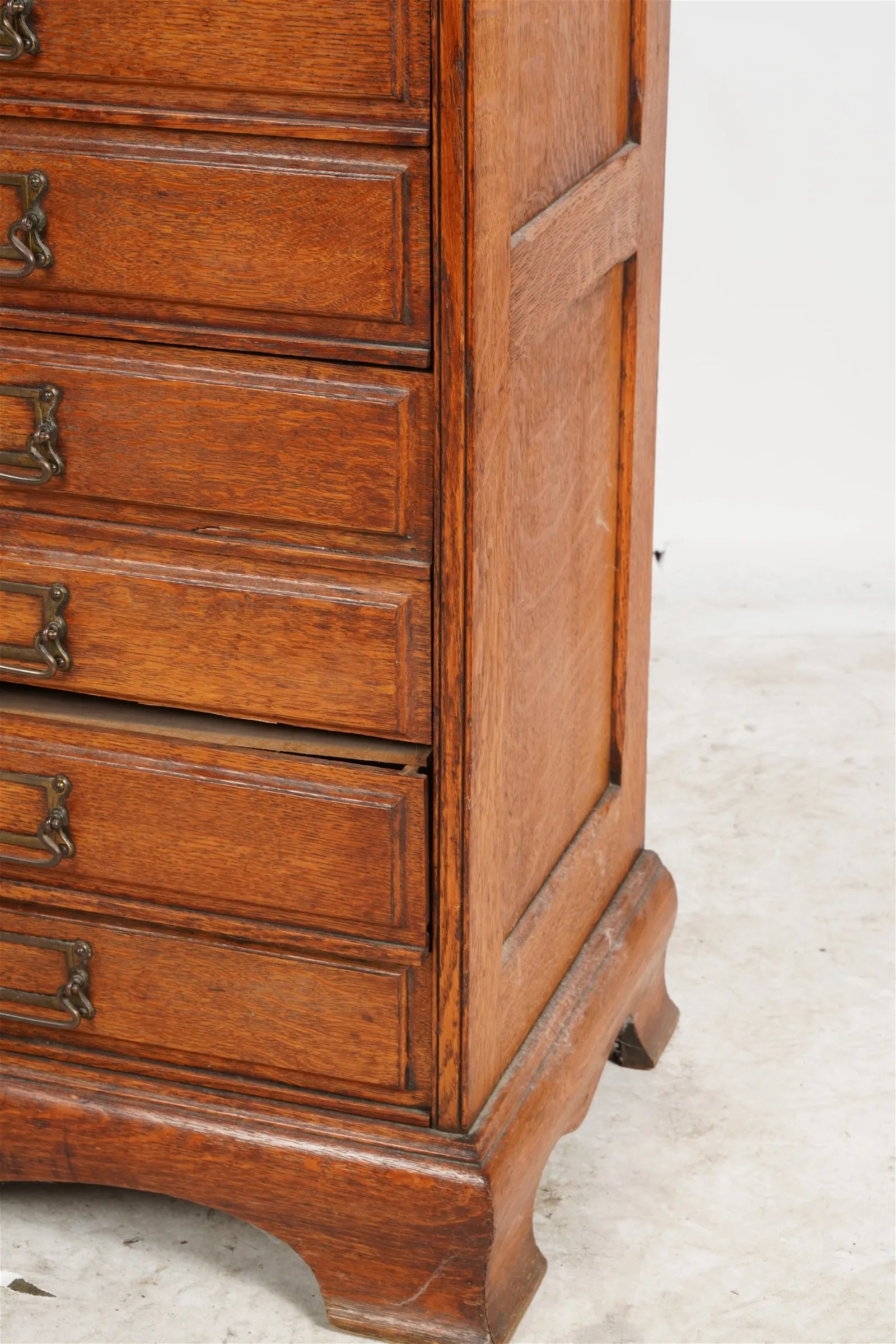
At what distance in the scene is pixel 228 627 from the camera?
1755 mm

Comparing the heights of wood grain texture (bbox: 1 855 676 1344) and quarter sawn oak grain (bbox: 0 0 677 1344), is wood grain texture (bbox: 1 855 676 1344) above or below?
below

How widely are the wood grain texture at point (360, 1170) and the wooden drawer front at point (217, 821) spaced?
0.19 metres

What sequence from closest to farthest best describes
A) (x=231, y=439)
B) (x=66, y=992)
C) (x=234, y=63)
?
1. (x=234, y=63)
2. (x=231, y=439)
3. (x=66, y=992)

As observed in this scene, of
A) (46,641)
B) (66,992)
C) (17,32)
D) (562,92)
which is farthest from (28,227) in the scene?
(66,992)

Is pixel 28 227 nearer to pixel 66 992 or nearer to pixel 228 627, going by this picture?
pixel 228 627

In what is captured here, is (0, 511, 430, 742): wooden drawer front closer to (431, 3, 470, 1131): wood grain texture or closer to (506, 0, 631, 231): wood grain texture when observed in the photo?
(431, 3, 470, 1131): wood grain texture

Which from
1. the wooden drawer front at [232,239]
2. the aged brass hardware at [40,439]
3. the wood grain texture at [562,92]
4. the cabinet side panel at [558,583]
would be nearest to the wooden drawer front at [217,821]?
the cabinet side panel at [558,583]

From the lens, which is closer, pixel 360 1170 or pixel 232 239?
pixel 232 239

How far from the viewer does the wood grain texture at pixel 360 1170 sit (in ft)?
6.00

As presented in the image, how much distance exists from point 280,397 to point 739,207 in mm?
1886

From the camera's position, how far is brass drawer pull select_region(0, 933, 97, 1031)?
1910mm

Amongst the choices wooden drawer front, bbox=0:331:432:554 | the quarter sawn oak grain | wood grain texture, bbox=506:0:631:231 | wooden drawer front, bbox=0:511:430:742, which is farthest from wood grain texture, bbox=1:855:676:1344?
wood grain texture, bbox=506:0:631:231

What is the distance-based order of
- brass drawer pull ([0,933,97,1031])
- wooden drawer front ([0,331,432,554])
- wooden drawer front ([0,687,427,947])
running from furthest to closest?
1. brass drawer pull ([0,933,97,1031])
2. wooden drawer front ([0,687,427,947])
3. wooden drawer front ([0,331,432,554])

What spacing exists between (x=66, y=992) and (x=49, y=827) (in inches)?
6.5
